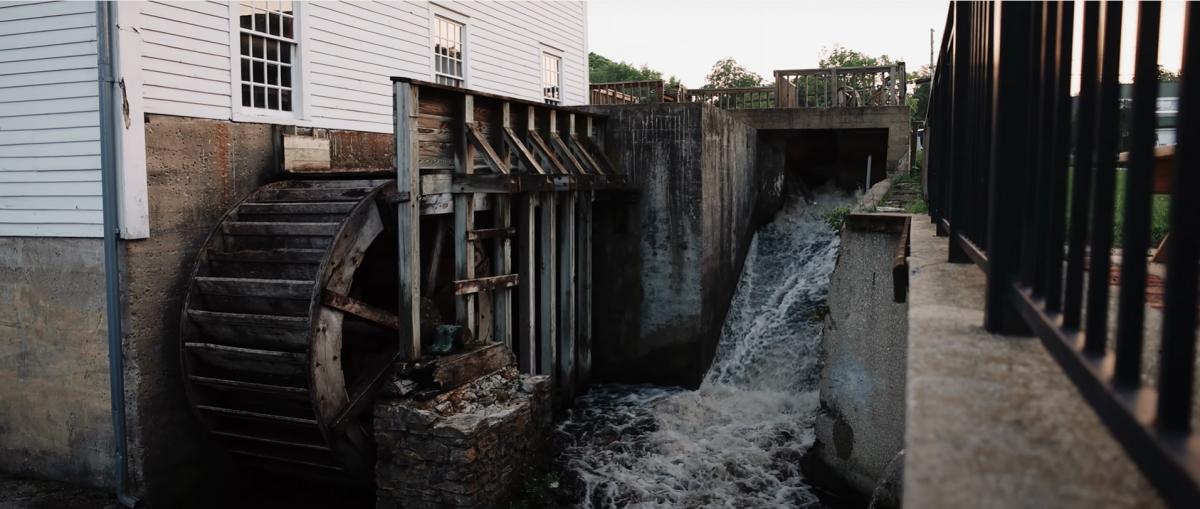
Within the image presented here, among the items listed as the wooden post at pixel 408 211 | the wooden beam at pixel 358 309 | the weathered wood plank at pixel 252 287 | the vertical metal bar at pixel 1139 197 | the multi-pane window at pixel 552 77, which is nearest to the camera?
the vertical metal bar at pixel 1139 197

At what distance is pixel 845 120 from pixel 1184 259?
54.6 ft

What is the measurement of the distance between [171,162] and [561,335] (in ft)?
17.4

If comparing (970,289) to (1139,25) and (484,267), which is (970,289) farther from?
(484,267)

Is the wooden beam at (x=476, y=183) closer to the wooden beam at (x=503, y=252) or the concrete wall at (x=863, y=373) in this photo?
the wooden beam at (x=503, y=252)

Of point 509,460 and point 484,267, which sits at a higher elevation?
point 484,267

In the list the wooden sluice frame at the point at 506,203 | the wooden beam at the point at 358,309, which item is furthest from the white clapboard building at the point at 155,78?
the wooden sluice frame at the point at 506,203

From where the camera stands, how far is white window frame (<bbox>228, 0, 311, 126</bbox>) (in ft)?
29.7

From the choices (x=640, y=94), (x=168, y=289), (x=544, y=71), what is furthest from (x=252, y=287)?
(x=640, y=94)

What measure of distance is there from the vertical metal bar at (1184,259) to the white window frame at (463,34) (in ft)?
39.3

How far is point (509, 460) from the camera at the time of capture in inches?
314

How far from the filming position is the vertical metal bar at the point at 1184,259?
43.1 inches

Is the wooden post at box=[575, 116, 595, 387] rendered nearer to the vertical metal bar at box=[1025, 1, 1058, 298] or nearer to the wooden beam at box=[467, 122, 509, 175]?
the wooden beam at box=[467, 122, 509, 175]

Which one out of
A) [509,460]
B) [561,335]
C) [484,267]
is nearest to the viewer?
[509,460]

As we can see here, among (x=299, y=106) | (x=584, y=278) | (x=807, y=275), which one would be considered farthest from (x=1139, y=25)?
(x=807, y=275)
